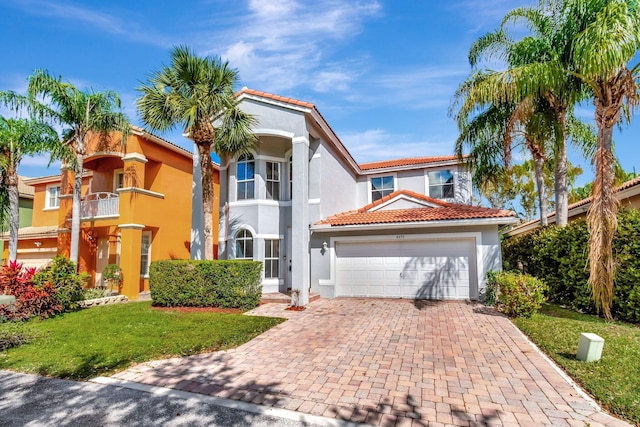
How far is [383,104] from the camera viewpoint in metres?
15.6

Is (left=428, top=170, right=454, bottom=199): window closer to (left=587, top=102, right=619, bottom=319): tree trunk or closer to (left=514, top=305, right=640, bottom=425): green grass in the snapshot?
(left=514, top=305, right=640, bottom=425): green grass

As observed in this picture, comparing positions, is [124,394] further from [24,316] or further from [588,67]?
[588,67]

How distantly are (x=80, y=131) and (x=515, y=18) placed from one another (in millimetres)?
19599

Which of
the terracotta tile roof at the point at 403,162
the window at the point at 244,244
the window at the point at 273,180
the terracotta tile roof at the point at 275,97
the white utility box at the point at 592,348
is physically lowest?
the white utility box at the point at 592,348

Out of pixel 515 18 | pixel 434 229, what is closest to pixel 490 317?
pixel 434 229

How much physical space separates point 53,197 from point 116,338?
61.8 ft

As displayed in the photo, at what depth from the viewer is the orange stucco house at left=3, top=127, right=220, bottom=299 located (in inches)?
646

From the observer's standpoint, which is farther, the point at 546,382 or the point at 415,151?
the point at 415,151

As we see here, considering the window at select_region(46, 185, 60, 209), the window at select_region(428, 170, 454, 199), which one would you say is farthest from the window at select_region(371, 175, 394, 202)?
the window at select_region(46, 185, 60, 209)

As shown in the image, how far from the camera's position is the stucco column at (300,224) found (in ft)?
42.1

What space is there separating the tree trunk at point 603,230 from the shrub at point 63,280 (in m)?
17.1

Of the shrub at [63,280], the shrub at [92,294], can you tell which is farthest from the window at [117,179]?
the shrub at [63,280]

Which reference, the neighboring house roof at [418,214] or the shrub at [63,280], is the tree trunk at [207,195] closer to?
the neighboring house roof at [418,214]

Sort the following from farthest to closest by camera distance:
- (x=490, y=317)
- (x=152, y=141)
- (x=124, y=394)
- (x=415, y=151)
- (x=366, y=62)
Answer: (x=415, y=151), (x=152, y=141), (x=366, y=62), (x=490, y=317), (x=124, y=394)
